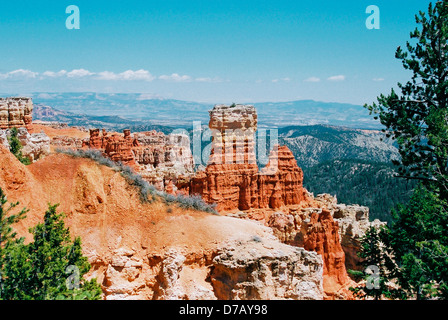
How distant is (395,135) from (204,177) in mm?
20249

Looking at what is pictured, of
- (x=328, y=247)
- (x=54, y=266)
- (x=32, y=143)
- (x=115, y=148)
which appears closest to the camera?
(x=54, y=266)

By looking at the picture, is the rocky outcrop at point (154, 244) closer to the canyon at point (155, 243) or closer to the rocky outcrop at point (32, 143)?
the canyon at point (155, 243)

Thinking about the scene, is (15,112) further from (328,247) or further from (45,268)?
(45,268)

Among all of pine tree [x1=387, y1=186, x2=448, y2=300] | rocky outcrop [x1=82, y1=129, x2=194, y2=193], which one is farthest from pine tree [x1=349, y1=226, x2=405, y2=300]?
rocky outcrop [x1=82, y1=129, x2=194, y2=193]

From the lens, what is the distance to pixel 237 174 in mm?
36781

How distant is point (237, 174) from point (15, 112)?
2834 cm

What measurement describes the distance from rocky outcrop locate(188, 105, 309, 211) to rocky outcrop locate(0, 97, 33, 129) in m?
24.1

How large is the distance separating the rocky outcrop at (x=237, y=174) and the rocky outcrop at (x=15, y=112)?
2406 centimetres

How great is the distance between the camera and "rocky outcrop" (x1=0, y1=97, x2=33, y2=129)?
4521 cm

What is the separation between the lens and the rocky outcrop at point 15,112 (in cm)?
4521

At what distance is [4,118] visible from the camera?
45.4 m

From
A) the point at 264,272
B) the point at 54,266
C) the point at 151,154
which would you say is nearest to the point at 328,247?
the point at 264,272

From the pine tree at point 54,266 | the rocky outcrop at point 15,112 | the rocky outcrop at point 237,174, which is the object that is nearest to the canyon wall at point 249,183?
the rocky outcrop at point 237,174
